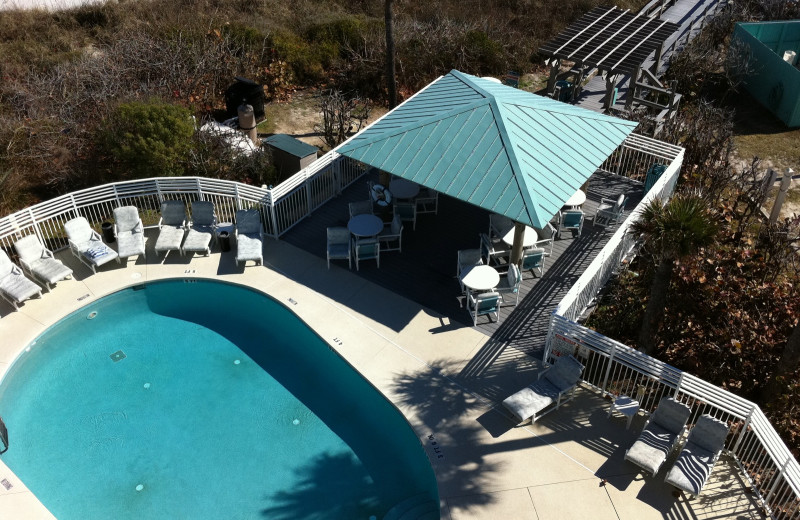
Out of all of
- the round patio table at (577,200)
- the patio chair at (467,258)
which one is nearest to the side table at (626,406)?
the patio chair at (467,258)

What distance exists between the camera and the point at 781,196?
56.4ft

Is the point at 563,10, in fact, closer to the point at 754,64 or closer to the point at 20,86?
the point at 754,64

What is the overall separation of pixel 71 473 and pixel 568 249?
1179cm

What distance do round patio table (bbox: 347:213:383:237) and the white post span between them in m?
10.3

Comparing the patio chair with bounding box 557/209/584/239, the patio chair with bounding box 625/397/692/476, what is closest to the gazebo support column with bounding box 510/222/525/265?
the patio chair with bounding box 557/209/584/239

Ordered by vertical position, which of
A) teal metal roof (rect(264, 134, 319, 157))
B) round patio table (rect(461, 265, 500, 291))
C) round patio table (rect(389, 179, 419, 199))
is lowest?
round patio table (rect(461, 265, 500, 291))

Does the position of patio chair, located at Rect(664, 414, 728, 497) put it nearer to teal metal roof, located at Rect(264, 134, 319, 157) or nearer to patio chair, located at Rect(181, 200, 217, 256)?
patio chair, located at Rect(181, 200, 217, 256)

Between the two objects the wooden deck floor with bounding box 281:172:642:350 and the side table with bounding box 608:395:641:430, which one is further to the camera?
the wooden deck floor with bounding box 281:172:642:350

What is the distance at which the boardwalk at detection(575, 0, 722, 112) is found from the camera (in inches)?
892

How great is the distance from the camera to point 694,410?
11.9m

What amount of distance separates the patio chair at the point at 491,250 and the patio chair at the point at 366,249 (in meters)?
2.52

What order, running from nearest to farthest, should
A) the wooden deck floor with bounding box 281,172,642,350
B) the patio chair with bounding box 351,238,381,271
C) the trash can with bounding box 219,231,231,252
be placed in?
the wooden deck floor with bounding box 281,172,642,350
the patio chair with bounding box 351,238,381,271
the trash can with bounding box 219,231,231,252

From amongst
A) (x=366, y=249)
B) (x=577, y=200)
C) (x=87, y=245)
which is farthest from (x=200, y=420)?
(x=577, y=200)

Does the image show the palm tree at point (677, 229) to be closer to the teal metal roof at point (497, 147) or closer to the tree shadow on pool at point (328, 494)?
the teal metal roof at point (497, 147)
